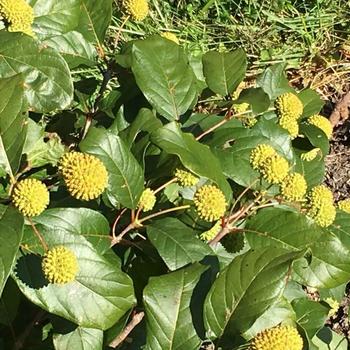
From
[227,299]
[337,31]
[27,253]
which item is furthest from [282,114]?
[337,31]

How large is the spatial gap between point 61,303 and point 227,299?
0.97ft

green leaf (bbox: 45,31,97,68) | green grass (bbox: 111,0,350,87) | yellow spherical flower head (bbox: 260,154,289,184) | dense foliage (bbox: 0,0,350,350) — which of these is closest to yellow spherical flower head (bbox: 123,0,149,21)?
dense foliage (bbox: 0,0,350,350)

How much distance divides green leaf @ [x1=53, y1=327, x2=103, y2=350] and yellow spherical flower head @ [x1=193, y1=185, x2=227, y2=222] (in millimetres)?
312

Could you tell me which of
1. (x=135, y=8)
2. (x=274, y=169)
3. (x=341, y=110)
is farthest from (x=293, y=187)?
(x=341, y=110)

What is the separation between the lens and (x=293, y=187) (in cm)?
155

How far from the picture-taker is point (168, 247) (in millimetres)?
1386

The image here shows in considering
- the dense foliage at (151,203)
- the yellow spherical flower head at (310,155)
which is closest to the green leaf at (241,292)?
the dense foliage at (151,203)

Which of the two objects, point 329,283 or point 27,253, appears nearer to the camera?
point 27,253

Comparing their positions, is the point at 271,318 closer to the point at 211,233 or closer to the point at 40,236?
the point at 211,233

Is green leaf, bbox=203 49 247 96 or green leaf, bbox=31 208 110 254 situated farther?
green leaf, bbox=203 49 247 96

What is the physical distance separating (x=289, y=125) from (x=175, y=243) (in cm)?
52

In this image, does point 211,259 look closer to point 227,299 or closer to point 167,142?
point 227,299

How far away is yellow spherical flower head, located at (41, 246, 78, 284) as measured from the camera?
1229 mm

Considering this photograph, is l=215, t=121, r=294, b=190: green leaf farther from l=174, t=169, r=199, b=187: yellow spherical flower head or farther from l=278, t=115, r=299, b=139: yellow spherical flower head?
l=174, t=169, r=199, b=187: yellow spherical flower head
